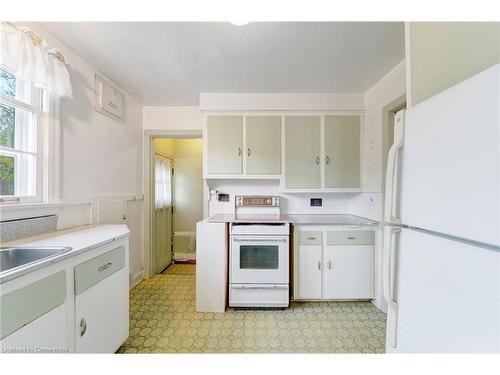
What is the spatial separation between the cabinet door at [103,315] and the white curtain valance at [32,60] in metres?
1.34

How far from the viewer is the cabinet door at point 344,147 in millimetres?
2660

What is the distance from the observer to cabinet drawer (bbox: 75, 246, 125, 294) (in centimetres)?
120

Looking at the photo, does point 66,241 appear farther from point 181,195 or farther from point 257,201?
point 181,195

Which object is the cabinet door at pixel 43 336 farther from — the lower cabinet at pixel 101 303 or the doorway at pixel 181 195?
the doorway at pixel 181 195

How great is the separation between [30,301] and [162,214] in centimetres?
266

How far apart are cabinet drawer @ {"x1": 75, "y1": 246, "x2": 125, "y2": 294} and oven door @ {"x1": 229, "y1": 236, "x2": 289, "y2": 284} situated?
3.39 feet

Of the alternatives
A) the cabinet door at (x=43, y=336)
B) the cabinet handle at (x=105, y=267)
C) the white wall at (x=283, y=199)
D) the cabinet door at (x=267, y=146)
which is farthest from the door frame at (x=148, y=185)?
the cabinet door at (x=43, y=336)

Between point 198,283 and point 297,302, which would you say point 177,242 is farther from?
point 297,302

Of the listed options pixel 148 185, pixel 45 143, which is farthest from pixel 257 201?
pixel 45 143

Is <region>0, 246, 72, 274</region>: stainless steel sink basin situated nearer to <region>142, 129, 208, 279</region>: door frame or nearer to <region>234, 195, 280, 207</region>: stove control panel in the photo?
<region>142, 129, 208, 279</region>: door frame

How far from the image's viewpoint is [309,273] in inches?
91.6

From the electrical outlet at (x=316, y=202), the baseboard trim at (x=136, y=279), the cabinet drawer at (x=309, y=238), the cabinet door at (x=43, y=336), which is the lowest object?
the baseboard trim at (x=136, y=279)

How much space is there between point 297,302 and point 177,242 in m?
2.46
